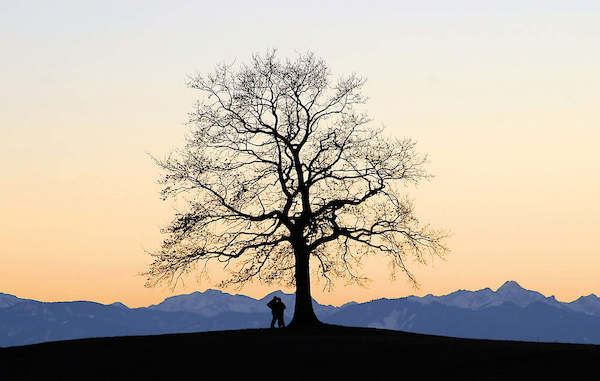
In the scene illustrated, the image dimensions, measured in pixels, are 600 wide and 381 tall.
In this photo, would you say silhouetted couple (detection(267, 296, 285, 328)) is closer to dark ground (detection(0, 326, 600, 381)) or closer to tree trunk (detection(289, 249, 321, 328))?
tree trunk (detection(289, 249, 321, 328))

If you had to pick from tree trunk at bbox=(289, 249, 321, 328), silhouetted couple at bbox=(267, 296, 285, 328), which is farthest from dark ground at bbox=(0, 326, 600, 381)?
tree trunk at bbox=(289, 249, 321, 328)

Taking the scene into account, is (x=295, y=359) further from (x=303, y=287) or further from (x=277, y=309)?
(x=303, y=287)

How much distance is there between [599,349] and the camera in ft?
149

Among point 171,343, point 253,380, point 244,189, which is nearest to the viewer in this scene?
point 253,380

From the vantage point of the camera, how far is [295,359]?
43.4m

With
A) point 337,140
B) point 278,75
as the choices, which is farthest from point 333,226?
point 278,75

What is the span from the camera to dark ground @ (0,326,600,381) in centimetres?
3916

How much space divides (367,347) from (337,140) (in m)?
20.2

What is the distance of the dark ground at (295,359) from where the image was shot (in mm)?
39156

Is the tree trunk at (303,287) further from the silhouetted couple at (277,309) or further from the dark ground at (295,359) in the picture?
the dark ground at (295,359)

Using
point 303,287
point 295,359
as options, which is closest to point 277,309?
point 303,287

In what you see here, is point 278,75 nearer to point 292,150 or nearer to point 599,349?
point 292,150

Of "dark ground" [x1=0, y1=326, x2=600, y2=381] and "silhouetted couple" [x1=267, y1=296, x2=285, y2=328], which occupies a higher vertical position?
"silhouetted couple" [x1=267, y1=296, x2=285, y2=328]

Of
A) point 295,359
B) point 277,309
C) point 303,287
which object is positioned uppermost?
point 303,287
